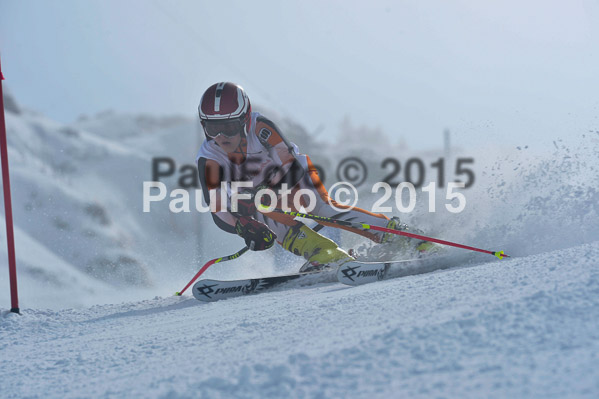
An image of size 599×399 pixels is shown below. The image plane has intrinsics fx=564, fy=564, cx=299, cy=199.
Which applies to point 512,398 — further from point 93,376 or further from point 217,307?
point 217,307

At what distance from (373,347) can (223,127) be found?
145 inches

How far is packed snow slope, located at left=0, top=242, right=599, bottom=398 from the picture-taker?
1.94 metres

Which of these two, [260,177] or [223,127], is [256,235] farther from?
[223,127]

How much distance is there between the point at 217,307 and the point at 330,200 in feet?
6.79

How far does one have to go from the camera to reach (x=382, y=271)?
4.68 meters

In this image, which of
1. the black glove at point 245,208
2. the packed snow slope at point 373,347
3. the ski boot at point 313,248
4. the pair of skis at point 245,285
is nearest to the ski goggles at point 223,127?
the black glove at point 245,208

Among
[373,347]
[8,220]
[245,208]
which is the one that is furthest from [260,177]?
[373,347]

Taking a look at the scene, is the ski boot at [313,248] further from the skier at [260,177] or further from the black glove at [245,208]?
the black glove at [245,208]

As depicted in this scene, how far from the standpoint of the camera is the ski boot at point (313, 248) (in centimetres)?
542

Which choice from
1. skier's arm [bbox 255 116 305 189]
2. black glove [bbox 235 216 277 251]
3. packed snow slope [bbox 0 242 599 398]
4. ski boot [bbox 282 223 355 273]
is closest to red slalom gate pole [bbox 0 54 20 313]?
packed snow slope [bbox 0 242 599 398]

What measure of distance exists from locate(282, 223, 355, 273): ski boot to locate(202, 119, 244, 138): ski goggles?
118 centimetres

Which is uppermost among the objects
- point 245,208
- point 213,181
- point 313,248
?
point 213,181

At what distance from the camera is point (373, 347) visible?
7.41 feet

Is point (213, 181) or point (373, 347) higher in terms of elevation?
point (213, 181)
